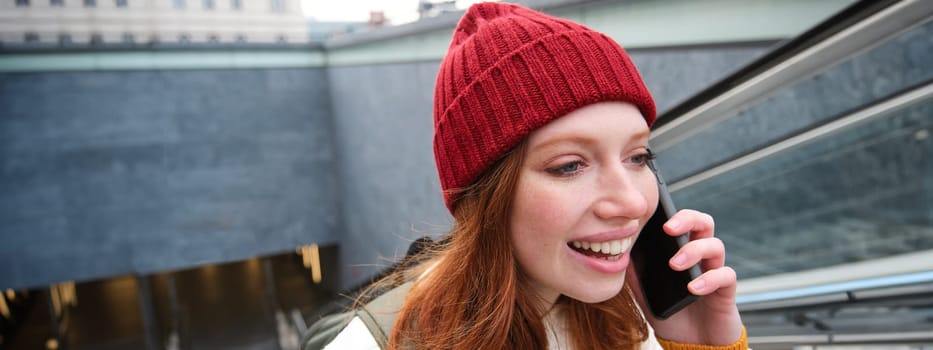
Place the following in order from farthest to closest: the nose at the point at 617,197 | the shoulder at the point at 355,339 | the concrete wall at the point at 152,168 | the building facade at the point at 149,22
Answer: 1. the concrete wall at the point at 152,168
2. the building facade at the point at 149,22
3. the shoulder at the point at 355,339
4. the nose at the point at 617,197

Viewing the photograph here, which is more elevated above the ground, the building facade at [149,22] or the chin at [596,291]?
the building facade at [149,22]

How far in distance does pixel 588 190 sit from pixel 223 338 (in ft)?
40.0

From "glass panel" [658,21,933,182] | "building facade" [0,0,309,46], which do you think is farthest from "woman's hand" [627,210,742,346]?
"building facade" [0,0,309,46]

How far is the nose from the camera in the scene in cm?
97

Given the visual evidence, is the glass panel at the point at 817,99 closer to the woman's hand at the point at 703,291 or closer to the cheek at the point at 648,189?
the woman's hand at the point at 703,291

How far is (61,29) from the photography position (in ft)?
27.9

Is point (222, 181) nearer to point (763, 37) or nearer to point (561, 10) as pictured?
point (561, 10)

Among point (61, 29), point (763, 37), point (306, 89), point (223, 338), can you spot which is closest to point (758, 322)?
point (763, 37)

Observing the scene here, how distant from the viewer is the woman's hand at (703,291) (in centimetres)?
110

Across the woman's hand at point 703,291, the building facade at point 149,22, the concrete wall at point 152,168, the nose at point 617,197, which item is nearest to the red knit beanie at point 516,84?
the nose at point 617,197

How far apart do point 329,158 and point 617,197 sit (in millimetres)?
10468

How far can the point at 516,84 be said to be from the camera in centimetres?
104

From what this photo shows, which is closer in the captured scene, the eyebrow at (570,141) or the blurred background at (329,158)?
the eyebrow at (570,141)

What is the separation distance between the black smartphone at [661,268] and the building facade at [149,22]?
976 cm
